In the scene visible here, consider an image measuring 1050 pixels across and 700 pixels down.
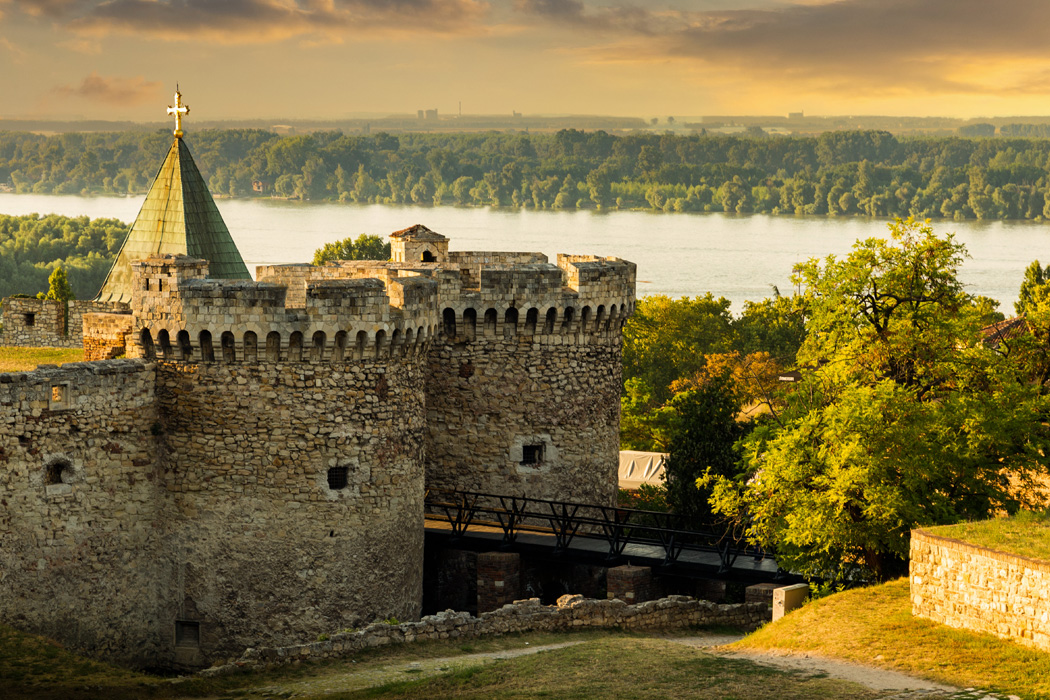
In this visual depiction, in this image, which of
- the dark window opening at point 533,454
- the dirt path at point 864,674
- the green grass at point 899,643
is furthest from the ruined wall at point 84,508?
the green grass at point 899,643

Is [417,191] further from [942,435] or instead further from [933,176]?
[942,435]

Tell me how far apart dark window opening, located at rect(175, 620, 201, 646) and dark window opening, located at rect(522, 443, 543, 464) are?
8.62 metres

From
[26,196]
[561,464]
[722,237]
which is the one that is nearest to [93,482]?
[561,464]

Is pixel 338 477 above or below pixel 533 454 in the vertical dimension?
above

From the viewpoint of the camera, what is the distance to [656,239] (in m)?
180

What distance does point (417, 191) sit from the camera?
200 metres

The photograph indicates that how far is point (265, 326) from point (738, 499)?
1040 cm

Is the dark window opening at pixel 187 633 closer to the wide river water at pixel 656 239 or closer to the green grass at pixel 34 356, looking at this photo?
the green grass at pixel 34 356

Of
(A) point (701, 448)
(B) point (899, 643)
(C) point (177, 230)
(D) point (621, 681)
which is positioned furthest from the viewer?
(C) point (177, 230)

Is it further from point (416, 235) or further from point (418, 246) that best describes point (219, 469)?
point (416, 235)

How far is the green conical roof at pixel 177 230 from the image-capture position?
39.2m

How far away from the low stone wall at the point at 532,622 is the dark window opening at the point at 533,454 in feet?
15.9

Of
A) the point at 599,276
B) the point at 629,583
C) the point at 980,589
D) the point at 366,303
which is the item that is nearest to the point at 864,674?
the point at 980,589

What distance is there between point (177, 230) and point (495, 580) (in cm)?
1488
